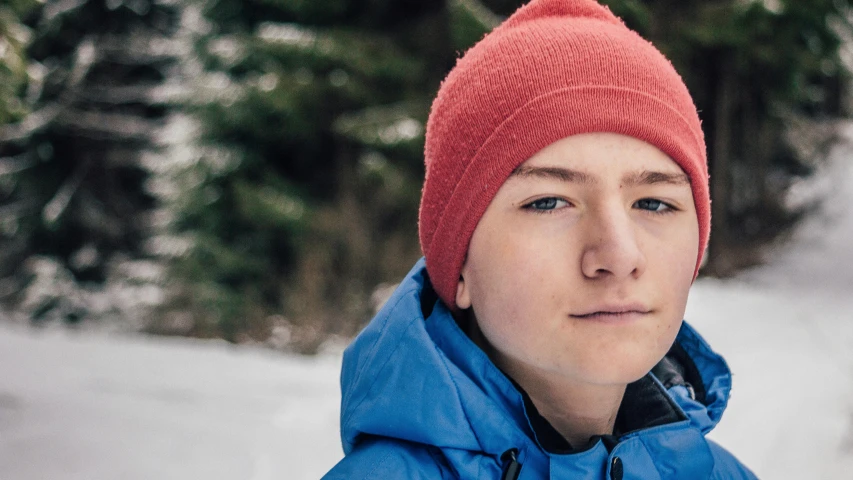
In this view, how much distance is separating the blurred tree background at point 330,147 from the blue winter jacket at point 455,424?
17.9 feet

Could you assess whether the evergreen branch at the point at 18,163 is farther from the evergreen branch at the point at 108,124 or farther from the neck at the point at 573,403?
the neck at the point at 573,403

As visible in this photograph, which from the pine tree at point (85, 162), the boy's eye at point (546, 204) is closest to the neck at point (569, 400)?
the boy's eye at point (546, 204)

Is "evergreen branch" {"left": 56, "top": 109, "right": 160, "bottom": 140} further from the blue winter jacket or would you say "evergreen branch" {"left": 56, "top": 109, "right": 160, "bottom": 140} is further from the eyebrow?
the eyebrow

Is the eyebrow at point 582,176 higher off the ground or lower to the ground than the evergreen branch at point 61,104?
lower

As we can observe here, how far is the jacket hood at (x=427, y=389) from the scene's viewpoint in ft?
4.19

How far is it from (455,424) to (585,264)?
0.38m

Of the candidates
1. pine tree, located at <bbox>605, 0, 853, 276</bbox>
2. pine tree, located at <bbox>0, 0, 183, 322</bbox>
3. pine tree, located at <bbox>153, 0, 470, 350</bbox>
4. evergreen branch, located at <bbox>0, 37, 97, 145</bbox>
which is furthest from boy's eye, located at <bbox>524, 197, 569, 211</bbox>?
evergreen branch, located at <bbox>0, 37, 97, 145</bbox>

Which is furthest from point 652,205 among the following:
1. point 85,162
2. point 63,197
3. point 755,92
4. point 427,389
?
point 85,162

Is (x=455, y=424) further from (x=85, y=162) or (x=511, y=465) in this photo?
(x=85, y=162)

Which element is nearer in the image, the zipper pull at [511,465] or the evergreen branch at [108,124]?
the zipper pull at [511,465]

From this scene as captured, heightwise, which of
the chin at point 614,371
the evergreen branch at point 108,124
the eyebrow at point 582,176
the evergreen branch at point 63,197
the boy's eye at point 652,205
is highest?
Answer: the evergreen branch at point 108,124

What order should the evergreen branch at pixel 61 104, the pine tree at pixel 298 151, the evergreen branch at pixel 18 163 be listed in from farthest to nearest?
the evergreen branch at pixel 18 163 < the evergreen branch at pixel 61 104 < the pine tree at pixel 298 151

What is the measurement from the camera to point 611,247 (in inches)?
47.5

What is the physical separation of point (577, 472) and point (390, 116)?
6423 mm
